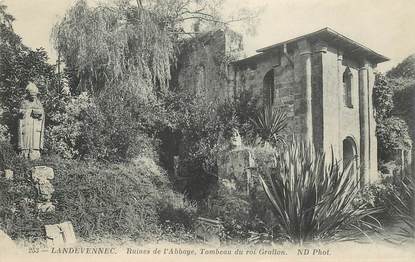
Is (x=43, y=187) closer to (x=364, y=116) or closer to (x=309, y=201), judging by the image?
(x=309, y=201)

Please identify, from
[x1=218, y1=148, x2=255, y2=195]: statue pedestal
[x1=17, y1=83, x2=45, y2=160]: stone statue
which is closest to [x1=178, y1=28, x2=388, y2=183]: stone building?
[x1=218, y1=148, x2=255, y2=195]: statue pedestal

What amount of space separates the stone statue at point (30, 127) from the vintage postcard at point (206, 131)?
36 millimetres

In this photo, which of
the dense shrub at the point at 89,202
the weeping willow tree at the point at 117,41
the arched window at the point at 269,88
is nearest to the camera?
the dense shrub at the point at 89,202

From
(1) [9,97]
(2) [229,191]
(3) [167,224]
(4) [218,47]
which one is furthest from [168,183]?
(4) [218,47]

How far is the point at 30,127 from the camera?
24.1 feet

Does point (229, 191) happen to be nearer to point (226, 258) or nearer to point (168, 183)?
point (226, 258)

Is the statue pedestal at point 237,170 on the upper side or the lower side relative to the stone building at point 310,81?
lower

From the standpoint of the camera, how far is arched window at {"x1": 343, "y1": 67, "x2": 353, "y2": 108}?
10.6m

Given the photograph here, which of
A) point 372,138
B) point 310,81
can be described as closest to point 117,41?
point 310,81

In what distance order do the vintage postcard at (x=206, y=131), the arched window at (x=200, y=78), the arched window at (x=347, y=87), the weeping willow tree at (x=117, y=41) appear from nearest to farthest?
the vintage postcard at (x=206, y=131) < the weeping willow tree at (x=117, y=41) < the arched window at (x=347, y=87) < the arched window at (x=200, y=78)

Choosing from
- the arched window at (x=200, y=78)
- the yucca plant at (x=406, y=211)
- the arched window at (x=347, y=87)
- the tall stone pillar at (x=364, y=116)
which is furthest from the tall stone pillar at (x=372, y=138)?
the arched window at (x=200, y=78)

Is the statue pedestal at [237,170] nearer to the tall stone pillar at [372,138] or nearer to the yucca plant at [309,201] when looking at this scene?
the yucca plant at [309,201]

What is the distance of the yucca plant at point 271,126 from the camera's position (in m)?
9.30

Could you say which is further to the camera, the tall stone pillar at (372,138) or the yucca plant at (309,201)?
the tall stone pillar at (372,138)
